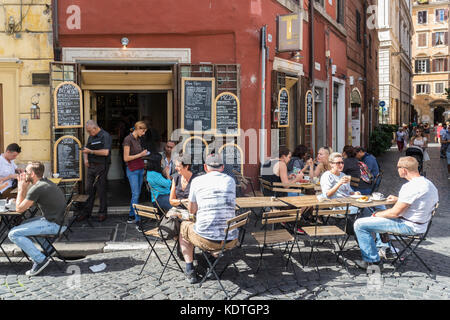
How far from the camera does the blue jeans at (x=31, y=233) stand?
5594 mm

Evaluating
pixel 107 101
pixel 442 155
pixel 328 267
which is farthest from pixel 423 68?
pixel 328 267

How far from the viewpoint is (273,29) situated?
10.2 m

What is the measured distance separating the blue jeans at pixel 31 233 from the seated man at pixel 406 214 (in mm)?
3712

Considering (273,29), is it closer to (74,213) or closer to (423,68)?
(74,213)

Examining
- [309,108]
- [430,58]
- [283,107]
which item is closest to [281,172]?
[283,107]

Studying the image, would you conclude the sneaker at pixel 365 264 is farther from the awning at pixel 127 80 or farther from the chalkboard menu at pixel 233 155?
the awning at pixel 127 80

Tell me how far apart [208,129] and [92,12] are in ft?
10.2

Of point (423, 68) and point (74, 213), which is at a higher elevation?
point (423, 68)

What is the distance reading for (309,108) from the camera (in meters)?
12.5

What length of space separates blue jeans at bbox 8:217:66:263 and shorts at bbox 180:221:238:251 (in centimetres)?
163

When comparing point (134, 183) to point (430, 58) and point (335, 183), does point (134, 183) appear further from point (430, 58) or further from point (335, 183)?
point (430, 58)

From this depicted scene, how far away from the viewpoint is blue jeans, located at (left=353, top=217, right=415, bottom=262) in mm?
5457

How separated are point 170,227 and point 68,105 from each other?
4.19 metres

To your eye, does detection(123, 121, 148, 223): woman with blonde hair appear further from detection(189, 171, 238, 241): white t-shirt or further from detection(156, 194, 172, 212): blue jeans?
detection(189, 171, 238, 241): white t-shirt
